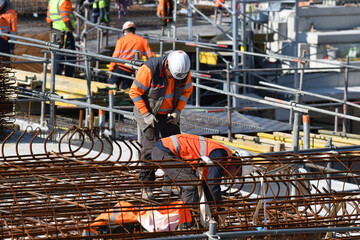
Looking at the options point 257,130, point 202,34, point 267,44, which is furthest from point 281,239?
point 202,34

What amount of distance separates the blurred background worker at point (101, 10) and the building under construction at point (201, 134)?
75 cm

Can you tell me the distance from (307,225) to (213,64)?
13590mm

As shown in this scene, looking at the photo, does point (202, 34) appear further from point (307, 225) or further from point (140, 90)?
Answer: point (307, 225)

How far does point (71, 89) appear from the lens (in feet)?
49.6

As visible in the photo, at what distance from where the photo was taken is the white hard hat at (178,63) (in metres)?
8.02

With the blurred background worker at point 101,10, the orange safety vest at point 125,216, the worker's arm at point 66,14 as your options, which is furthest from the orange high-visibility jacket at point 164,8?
the orange safety vest at point 125,216

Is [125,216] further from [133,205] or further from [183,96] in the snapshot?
[183,96]

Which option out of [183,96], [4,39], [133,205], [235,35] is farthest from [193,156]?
[235,35]

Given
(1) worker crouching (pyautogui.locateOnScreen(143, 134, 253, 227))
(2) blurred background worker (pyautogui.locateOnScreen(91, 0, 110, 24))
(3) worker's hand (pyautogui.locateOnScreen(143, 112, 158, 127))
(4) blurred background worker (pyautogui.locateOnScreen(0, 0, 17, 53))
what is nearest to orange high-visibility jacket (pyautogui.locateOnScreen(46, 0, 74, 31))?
(4) blurred background worker (pyautogui.locateOnScreen(0, 0, 17, 53))

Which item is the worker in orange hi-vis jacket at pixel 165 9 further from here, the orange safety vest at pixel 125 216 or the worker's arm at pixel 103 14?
the orange safety vest at pixel 125 216

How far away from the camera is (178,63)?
8039mm

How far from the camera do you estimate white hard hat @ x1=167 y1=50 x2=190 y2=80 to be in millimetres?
8023

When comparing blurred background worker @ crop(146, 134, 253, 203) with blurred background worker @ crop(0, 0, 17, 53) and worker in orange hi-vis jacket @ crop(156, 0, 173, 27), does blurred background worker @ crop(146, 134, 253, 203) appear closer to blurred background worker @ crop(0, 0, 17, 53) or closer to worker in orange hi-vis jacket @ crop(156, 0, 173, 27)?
blurred background worker @ crop(0, 0, 17, 53)

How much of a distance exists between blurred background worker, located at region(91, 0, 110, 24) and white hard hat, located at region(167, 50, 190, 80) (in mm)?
13370
